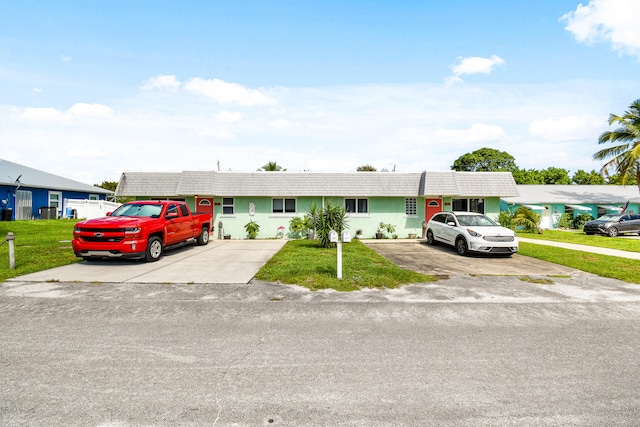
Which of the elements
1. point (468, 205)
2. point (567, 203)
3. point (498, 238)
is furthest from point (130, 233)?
point (567, 203)

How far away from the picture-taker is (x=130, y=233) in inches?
394

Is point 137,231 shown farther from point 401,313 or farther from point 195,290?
point 401,313

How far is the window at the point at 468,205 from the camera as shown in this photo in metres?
21.2

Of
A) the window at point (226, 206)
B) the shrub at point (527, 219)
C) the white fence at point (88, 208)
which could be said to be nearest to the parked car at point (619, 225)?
the shrub at point (527, 219)

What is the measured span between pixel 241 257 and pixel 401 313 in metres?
7.47

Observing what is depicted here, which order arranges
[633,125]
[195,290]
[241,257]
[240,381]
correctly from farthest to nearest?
[633,125]
[241,257]
[195,290]
[240,381]

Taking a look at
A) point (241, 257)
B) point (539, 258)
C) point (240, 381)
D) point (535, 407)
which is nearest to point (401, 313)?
point (535, 407)

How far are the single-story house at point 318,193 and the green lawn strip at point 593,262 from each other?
22.4ft

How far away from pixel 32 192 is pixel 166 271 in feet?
90.7

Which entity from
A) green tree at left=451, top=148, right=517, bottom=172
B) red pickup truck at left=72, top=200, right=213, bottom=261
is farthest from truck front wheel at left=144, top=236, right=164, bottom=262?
green tree at left=451, top=148, right=517, bottom=172

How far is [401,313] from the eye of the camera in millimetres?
5645

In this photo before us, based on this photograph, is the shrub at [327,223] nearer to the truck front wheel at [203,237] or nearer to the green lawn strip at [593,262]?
the truck front wheel at [203,237]

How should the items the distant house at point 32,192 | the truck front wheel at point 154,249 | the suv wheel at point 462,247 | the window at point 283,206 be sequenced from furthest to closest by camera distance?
the distant house at point 32,192
the window at point 283,206
the suv wheel at point 462,247
the truck front wheel at point 154,249

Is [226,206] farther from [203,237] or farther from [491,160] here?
[491,160]
